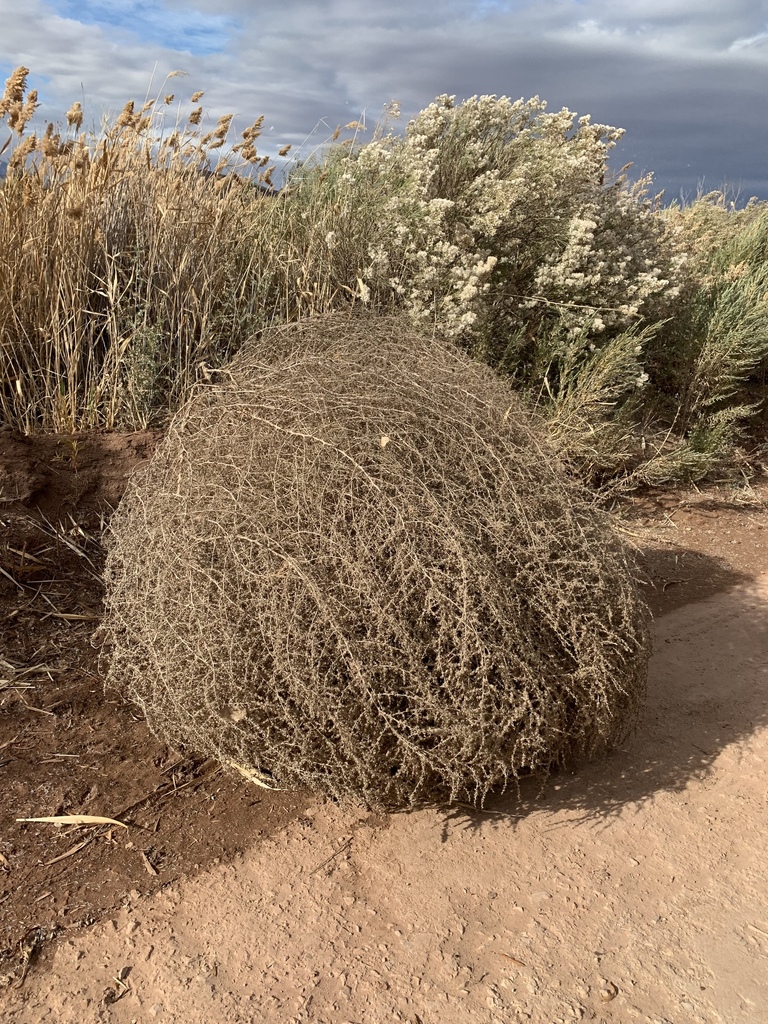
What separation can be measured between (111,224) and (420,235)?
1.85 m

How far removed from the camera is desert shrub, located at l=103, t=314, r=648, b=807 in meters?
2.21

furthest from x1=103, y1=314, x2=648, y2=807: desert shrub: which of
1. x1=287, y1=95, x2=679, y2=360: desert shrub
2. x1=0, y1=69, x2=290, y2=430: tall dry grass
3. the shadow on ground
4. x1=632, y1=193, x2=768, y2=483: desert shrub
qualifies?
x1=632, y1=193, x2=768, y2=483: desert shrub

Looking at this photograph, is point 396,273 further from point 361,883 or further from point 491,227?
point 361,883

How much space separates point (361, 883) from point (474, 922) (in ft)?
1.12

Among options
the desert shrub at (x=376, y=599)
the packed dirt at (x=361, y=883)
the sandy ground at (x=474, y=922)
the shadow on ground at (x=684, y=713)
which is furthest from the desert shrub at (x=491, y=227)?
the sandy ground at (x=474, y=922)

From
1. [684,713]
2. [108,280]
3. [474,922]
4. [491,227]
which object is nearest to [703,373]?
[491,227]

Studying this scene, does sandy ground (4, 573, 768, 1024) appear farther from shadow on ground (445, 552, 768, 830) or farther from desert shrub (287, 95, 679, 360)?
desert shrub (287, 95, 679, 360)

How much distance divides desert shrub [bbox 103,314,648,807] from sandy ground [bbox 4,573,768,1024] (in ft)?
0.63

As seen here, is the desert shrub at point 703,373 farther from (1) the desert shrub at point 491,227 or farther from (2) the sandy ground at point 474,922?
(2) the sandy ground at point 474,922

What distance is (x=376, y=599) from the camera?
7.20 ft

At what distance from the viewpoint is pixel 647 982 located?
81.8 inches

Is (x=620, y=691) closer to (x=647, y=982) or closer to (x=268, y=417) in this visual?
(x=647, y=982)

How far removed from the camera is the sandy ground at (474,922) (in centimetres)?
200

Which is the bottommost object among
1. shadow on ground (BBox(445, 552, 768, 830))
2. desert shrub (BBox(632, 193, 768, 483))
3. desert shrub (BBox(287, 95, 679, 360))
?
shadow on ground (BBox(445, 552, 768, 830))
